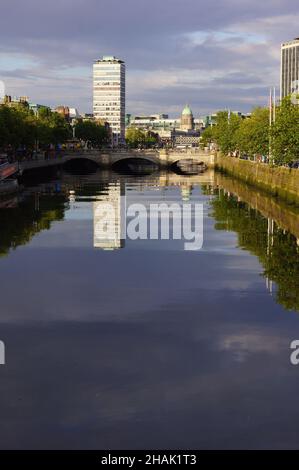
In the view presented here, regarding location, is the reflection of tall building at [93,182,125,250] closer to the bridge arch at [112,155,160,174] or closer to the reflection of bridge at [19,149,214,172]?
the reflection of bridge at [19,149,214,172]

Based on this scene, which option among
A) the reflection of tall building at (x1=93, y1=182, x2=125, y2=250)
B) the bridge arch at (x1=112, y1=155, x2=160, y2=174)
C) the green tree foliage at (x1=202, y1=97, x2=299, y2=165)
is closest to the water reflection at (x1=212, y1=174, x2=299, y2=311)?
the green tree foliage at (x1=202, y1=97, x2=299, y2=165)

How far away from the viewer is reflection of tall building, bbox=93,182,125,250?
A: 35.7 m

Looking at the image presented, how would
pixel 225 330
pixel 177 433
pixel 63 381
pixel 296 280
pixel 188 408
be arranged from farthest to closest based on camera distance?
pixel 296 280
pixel 225 330
pixel 63 381
pixel 188 408
pixel 177 433

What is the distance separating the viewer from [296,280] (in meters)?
26.5

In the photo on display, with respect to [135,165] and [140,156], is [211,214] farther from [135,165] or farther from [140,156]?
[135,165]

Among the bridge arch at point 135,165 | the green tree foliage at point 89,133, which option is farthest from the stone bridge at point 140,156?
the green tree foliage at point 89,133

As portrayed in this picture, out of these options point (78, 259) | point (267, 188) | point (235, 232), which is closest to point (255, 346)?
point (78, 259)

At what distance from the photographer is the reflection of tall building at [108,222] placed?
35.7 metres

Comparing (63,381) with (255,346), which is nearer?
(63,381)

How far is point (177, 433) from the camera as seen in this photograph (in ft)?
43.7

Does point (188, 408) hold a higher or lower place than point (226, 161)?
lower
